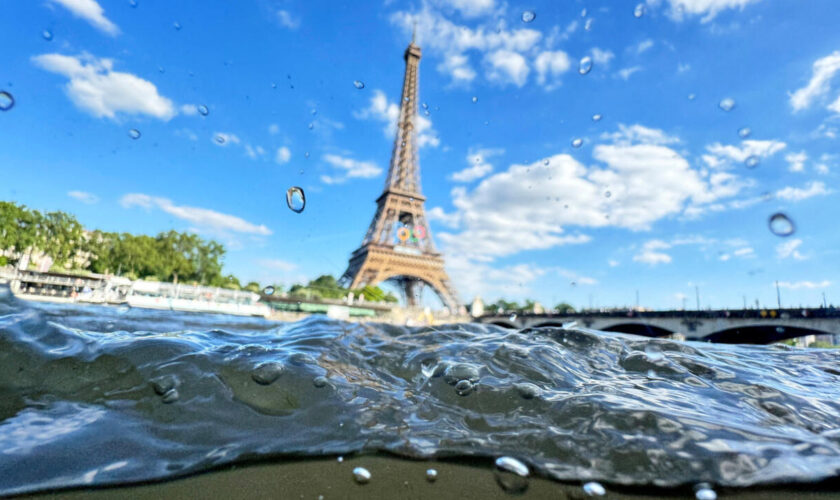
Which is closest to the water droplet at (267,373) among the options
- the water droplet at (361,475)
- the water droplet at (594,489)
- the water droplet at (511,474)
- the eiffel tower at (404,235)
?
the water droplet at (361,475)

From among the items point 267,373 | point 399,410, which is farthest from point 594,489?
point 267,373

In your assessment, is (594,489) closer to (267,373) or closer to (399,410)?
(399,410)

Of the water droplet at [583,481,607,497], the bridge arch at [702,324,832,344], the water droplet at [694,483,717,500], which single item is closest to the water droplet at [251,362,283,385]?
the water droplet at [583,481,607,497]

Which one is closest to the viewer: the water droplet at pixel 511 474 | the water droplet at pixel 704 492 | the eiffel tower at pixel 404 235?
the water droplet at pixel 704 492

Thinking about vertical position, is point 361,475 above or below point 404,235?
below

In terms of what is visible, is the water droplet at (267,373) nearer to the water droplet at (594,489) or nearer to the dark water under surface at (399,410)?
the dark water under surface at (399,410)

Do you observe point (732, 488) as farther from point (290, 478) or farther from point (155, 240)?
point (155, 240)
